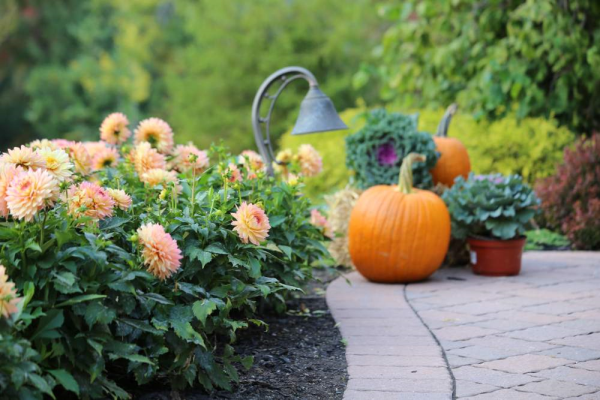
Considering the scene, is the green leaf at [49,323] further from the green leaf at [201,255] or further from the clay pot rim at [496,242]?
the clay pot rim at [496,242]

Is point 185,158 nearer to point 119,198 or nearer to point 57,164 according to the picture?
point 119,198

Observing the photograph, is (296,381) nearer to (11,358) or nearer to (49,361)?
(49,361)

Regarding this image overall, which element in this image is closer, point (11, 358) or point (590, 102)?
point (11, 358)

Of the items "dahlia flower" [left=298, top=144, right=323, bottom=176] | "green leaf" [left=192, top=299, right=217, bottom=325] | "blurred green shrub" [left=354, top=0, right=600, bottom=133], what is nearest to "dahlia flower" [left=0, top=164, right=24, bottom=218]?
"green leaf" [left=192, top=299, right=217, bottom=325]

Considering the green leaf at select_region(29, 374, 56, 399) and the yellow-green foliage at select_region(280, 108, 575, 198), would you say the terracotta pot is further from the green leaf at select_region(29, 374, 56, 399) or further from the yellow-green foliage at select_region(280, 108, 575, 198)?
the green leaf at select_region(29, 374, 56, 399)

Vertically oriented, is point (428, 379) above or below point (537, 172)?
below

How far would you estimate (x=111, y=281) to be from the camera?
2.07m

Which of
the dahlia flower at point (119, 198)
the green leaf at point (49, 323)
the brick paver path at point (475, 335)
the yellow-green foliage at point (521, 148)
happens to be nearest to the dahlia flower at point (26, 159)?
the dahlia flower at point (119, 198)

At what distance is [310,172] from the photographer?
3822 millimetres

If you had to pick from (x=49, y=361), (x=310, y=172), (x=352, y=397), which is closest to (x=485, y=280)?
(x=310, y=172)

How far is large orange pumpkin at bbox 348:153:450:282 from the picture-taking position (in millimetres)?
4023

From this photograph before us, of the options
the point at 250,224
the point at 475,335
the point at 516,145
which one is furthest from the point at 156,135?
the point at 516,145

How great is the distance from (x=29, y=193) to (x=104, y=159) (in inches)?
52.9

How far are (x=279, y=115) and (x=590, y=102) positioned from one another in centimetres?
505
